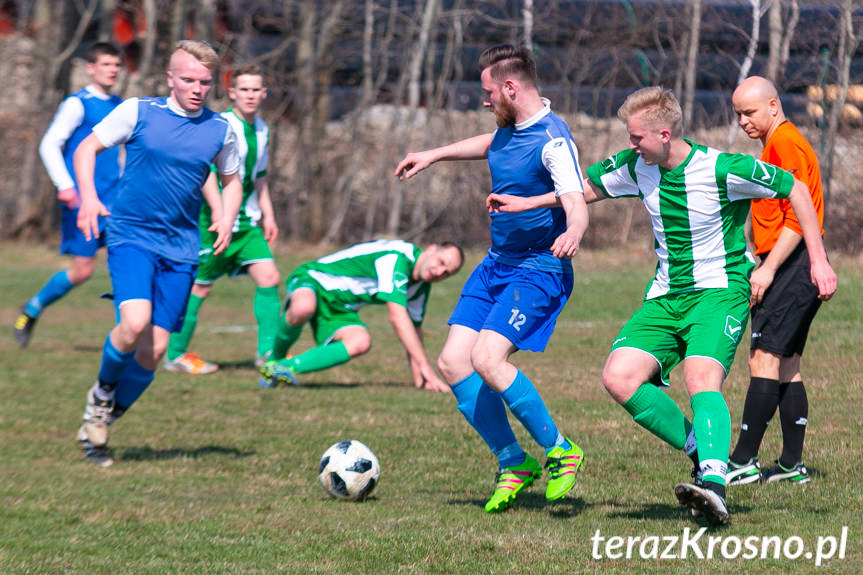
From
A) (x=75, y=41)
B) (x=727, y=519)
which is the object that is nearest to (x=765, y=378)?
(x=727, y=519)

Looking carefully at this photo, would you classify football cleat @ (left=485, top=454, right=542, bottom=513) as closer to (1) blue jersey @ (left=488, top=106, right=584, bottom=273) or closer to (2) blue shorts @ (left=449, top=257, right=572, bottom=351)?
(2) blue shorts @ (left=449, top=257, right=572, bottom=351)

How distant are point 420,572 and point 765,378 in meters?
2.24

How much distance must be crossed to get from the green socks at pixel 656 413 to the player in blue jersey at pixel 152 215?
2.70 m

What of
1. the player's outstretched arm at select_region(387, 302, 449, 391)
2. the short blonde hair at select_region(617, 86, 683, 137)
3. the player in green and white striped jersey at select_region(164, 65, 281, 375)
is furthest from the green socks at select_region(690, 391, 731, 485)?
the player in green and white striped jersey at select_region(164, 65, 281, 375)

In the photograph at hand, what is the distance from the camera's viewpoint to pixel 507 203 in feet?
15.6

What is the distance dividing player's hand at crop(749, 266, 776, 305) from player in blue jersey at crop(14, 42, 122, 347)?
378cm

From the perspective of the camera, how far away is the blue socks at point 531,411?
4.93 metres

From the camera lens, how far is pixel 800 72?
1383cm

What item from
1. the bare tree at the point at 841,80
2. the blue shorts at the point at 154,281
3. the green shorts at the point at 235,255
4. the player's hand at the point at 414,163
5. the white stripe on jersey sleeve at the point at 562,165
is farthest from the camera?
the bare tree at the point at 841,80

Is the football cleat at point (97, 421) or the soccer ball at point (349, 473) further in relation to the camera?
the football cleat at point (97, 421)

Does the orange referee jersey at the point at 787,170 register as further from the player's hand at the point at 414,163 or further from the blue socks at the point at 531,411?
the player's hand at the point at 414,163

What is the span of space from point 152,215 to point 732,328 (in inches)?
126

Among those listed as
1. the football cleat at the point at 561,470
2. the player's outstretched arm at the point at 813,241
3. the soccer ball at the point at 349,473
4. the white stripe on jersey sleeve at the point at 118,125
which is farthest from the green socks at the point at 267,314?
the player's outstretched arm at the point at 813,241

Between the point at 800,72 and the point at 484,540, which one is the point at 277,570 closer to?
the point at 484,540
